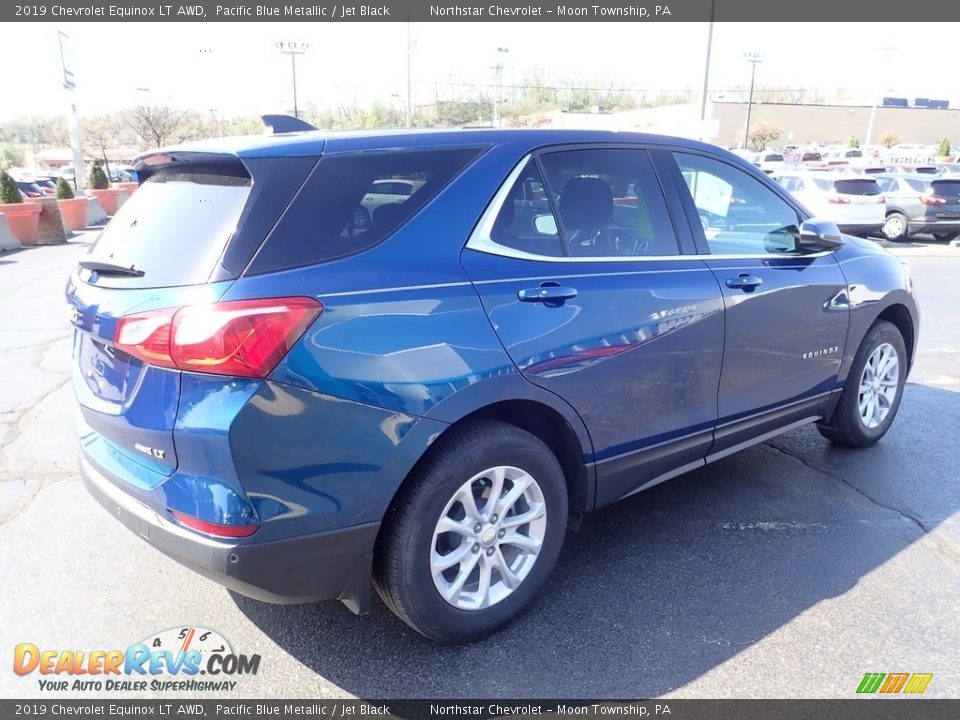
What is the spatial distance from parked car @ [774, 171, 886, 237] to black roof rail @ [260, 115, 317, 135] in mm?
16605

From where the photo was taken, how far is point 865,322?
167 inches

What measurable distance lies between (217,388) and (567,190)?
169 cm

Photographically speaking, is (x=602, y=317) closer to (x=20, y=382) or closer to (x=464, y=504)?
(x=464, y=504)

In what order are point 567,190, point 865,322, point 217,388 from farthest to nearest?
1. point 865,322
2. point 567,190
3. point 217,388

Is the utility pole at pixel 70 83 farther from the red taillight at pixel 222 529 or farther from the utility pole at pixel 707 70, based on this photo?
the red taillight at pixel 222 529

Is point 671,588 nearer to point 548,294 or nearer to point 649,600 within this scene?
point 649,600

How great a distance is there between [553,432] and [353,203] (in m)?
1.21

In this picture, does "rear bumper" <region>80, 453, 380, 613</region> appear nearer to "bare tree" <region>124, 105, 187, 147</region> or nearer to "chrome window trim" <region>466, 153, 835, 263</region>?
"chrome window trim" <region>466, 153, 835, 263</region>

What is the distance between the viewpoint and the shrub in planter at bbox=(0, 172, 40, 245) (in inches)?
629

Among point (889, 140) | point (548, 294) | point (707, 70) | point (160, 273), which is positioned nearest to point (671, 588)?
point (548, 294)

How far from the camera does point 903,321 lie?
4.66m

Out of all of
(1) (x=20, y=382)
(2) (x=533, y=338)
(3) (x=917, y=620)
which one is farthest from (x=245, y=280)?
(1) (x=20, y=382)

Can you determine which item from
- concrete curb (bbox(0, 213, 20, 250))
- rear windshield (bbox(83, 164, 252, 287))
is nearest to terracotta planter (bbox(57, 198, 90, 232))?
concrete curb (bbox(0, 213, 20, 250))

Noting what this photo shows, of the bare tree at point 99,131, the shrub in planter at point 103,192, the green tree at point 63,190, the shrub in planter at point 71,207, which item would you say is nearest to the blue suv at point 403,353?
the shrub in planter at point 71,207
